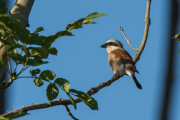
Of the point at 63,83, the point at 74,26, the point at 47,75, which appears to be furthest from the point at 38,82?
the point at 74,26

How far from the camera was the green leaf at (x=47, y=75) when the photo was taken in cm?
179

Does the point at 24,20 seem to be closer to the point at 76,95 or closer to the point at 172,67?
the point at 76,95

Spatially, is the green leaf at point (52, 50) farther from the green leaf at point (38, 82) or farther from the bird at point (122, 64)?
the bird at point (122, 64)

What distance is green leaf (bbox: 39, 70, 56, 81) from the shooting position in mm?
1787

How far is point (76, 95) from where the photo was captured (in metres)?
1.77

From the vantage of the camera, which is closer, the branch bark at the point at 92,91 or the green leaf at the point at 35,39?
the green leaf at the point at 35,39

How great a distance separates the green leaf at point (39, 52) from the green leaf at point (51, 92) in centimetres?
29

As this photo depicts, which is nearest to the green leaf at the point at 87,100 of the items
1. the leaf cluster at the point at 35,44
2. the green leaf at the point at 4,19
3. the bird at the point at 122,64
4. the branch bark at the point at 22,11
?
the leaf cluster at the point at 35,44

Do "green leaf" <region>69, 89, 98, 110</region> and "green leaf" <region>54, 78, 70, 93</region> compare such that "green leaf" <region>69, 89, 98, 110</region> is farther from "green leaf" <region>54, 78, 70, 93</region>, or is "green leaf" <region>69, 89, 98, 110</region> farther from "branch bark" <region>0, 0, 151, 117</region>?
"branch bark" <region>0, 0, 151, 117</region>

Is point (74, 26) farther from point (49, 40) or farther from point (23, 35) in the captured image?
point (23, 35)

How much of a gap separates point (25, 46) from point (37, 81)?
13.1 inches

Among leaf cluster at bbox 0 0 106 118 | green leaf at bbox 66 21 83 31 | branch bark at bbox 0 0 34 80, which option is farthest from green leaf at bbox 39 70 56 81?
branch bark at bbox 0 0 34 80

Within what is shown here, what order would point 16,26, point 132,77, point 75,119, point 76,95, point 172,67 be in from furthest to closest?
point 132,77, point 75,119, point 76,95, point 16,26, point 172,67

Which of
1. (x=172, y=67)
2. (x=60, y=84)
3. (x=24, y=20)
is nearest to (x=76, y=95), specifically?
(x=60, y=84)
